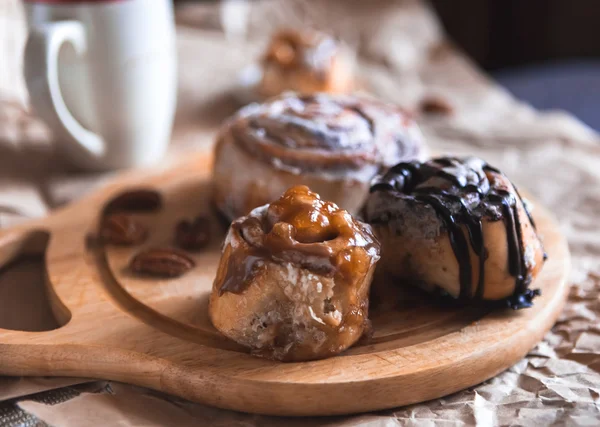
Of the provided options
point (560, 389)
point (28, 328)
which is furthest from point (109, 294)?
point (560, 389)

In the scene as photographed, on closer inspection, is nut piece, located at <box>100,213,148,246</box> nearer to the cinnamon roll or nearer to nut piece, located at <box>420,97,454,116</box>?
the cinnamon roll

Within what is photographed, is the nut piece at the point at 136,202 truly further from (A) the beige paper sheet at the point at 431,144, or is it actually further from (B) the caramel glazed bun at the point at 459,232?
(B) the caramel glazed bun at the point at 459,232

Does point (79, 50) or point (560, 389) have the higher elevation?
point (79, 50)

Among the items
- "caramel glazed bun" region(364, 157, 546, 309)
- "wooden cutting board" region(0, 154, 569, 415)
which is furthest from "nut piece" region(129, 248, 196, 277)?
"caramel glazed bun" region(364, 157, 546, 309)

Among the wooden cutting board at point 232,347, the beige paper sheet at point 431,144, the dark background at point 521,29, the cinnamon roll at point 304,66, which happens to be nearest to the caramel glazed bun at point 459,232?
the wooden cutting board at point 232,347

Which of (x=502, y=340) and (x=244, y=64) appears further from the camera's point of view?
(x=244, y=64)

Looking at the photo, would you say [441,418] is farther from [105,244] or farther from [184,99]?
[184,99]
